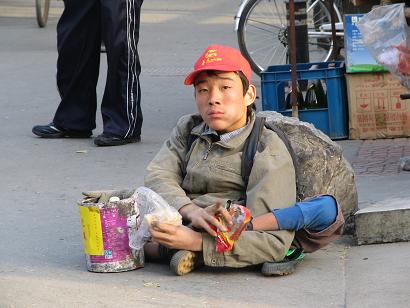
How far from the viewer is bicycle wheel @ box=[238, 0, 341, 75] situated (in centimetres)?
998

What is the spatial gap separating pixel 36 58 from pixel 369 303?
7899mm

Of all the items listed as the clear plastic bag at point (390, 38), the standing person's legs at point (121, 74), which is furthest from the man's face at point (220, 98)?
the standing person's legs at point (121, 74)

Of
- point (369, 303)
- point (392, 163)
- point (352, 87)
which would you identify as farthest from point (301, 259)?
point (352, 87)

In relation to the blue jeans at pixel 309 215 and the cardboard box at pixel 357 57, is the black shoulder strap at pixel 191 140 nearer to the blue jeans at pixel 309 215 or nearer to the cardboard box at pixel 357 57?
the blue jeans at pixel 309 215

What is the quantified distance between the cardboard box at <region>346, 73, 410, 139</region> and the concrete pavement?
0.20 metres

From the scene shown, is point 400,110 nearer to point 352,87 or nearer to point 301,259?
point 352,87

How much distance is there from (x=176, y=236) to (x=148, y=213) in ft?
0.65

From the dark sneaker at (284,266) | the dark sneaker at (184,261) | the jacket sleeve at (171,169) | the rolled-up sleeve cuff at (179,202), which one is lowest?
the dark sneaker at (284,266)

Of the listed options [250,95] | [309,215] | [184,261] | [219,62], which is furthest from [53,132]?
[309,215]

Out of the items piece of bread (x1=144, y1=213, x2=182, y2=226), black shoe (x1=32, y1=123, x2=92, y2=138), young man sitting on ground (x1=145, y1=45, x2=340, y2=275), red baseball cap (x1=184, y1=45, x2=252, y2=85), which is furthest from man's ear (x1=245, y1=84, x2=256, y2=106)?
black shoe (x1=32, y1=123, x2=92, y2=138)

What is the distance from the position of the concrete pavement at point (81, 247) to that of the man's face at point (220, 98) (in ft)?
2.13

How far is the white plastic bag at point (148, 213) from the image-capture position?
472 cm

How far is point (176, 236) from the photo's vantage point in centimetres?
469

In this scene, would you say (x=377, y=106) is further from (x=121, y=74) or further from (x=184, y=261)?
(x=184, y=261)
